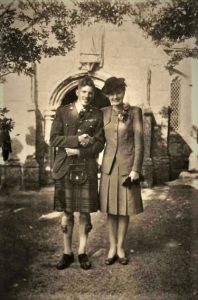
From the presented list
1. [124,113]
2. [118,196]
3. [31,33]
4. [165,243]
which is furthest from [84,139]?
[165,243]

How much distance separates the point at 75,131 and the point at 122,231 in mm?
744

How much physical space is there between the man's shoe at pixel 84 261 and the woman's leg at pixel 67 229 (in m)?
0.08

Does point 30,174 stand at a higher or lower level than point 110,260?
higher

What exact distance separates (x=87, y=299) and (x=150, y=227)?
0.75 metres

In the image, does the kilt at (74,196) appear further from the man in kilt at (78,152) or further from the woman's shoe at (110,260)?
the woman's shoe at (110,260)

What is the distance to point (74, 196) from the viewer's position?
289cm

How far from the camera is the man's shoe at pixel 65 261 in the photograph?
9.53ft

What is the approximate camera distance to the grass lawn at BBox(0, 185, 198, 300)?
274 centimetres

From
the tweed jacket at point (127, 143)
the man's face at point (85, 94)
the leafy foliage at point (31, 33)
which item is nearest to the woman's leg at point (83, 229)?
the tweed jacket at point (127, 143)

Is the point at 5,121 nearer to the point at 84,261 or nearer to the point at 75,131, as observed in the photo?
the point at 75,131

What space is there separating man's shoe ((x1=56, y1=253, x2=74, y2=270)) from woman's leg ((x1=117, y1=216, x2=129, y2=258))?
12.6 inches

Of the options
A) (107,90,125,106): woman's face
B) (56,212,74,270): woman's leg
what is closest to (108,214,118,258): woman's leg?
(56,212,74,270): woman's leg

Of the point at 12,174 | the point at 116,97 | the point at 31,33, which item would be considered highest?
the point at 31,33

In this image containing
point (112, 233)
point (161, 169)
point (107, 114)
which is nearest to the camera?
point (107, 114)
